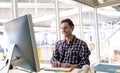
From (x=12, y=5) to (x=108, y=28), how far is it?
10.5 feet

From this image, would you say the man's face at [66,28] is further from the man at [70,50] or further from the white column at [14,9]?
the white column at [14,9]

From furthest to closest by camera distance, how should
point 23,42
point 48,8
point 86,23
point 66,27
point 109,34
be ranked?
1. point 109,34
2. point 86,23
3. point 48,8
4. point 66,27
5. point 23,42

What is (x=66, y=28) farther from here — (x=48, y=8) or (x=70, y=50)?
(x=48, y=8)

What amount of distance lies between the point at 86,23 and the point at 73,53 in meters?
2.88

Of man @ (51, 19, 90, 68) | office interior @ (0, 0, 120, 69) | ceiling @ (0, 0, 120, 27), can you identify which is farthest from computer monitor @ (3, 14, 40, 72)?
office interior @ (0, 0, 120, 69)

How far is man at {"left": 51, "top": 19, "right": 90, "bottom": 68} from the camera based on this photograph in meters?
2.16

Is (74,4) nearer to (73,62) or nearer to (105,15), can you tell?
(105,15)

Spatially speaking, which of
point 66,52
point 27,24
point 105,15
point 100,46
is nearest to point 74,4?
point 105,15

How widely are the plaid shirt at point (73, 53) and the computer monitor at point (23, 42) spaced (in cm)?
91

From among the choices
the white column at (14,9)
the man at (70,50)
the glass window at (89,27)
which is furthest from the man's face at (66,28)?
the glass window at (89,27)

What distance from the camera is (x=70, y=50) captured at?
222 centimetres

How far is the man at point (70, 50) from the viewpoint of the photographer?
85.0 inches

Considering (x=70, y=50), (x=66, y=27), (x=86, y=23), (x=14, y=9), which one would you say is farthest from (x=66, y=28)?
(x=86, y=23)

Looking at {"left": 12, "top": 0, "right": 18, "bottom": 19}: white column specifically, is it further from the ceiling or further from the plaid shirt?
the plaid shirt
